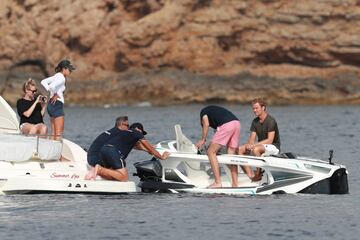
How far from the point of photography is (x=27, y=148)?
20.3 m

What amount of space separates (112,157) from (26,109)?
6.59 ft

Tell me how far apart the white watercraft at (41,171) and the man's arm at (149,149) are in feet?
2.05

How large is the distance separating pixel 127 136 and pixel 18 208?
2334 mm

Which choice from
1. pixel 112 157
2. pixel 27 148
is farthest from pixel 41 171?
pixel 112 157

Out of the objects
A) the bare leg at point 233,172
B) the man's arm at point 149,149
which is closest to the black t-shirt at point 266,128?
the bare leg at point 233,172

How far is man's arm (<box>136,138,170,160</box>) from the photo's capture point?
20047 millimetres

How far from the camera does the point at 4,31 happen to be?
7012cm

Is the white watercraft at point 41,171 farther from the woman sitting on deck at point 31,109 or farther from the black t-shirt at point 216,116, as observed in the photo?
the black t-shirt at point 216,116

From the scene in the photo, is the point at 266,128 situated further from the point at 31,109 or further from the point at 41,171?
the point at 31,109

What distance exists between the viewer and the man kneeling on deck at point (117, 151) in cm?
2005

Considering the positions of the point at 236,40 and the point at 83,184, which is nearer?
the point at 83,184

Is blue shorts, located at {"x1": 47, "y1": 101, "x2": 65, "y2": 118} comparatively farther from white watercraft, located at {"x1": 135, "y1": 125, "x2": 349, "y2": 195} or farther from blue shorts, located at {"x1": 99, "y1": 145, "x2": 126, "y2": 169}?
white watercraft, located at {"x1": 135, "y1": 125, "x2": 349, "y2": 195}

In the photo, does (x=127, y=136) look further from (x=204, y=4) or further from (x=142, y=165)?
(x=204, y=4)

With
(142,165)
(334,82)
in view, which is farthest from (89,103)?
(142,165)
